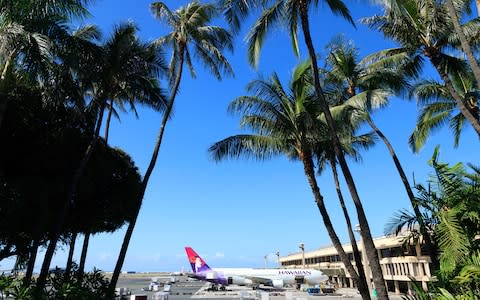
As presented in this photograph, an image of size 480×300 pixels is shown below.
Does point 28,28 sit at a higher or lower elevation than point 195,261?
higher

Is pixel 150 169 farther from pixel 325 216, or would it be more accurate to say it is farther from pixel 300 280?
pixel 300 280

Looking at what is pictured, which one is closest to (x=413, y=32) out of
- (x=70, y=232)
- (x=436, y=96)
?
(x=436, y=96)

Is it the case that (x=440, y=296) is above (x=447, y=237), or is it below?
below

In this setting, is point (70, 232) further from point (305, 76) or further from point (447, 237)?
point (447, 237)

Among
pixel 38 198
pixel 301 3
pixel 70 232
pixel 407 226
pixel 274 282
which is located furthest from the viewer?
pixel 274 282

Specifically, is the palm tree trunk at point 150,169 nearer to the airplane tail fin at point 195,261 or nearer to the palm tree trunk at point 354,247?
the palm tree trunk at point 354,247

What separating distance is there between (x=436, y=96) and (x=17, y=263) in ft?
70.2

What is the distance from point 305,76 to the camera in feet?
50.8

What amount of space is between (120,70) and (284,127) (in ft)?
22.4

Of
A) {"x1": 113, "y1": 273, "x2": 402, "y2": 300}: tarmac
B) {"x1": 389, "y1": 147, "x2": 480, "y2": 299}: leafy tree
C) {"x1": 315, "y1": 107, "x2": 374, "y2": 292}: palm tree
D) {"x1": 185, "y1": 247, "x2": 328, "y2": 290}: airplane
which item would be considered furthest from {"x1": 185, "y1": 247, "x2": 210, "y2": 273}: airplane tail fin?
{"x1": 389, "y1": 147, "x2": 480, "y2": 299}: leafy tree

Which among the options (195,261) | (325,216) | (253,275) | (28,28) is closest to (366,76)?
(325,216)

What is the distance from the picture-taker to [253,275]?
64.6m

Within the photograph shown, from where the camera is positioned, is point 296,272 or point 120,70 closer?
point 120,70

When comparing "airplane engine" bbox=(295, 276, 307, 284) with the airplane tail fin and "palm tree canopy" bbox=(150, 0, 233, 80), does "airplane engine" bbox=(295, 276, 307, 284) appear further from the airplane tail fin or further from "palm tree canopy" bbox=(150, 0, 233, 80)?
"palm tree canopy" bbox=(150, 0, 233, 80)
